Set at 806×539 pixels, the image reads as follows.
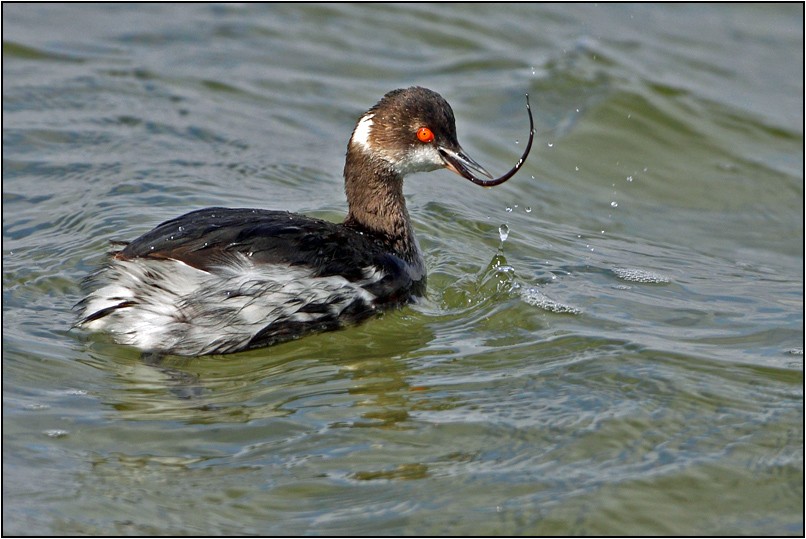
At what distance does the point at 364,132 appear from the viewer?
21.0 feet

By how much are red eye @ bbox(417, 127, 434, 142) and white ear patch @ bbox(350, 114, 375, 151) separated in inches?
11.2

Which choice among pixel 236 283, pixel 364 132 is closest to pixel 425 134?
pixel 364 132

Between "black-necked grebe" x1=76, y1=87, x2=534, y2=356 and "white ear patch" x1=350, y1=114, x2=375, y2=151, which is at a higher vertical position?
"white ear patch" x1=350, y1=114, x2=375, y2=151

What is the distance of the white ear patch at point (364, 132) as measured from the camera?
6406mm

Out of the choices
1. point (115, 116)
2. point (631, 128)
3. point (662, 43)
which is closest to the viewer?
point (115, 116)

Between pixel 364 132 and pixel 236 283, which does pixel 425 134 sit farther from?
pixel 236 283

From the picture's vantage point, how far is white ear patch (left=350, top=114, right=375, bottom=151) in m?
6.41

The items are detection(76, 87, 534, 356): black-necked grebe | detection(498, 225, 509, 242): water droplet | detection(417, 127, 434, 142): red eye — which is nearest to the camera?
detection(76, 87, 534, 356): black-necked grebe

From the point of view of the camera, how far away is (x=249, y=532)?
160 inches

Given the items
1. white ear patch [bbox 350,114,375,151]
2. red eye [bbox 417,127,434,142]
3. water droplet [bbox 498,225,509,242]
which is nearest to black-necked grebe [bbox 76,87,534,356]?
red eye [bbox 417,127,434,142]

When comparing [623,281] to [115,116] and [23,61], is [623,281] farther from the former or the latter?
[23,61]

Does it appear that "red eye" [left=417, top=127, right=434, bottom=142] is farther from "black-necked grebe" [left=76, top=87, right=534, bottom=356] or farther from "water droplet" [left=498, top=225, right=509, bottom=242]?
"water droplet" [left=498, top=225, right=509, bottom=242]

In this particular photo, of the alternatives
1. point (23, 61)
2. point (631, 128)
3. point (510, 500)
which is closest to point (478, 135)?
point (631, 128)

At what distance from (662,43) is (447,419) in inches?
293
